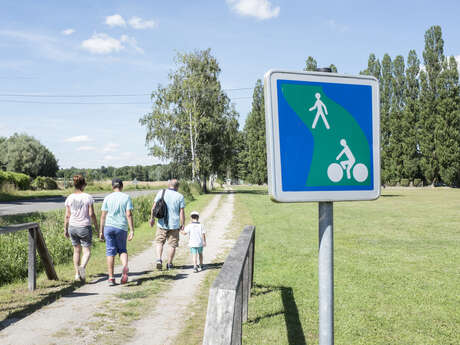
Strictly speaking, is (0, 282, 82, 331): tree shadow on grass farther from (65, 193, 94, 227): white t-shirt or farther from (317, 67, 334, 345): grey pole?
(317, 67, 334, 345): grey pole

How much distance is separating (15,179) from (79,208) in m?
38.7

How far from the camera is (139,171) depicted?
14050 centimetres

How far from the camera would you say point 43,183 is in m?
49.5

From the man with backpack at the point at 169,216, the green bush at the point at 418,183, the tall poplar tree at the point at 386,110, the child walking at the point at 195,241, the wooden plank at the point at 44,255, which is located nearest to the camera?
the wooden plank at the point at 44,255

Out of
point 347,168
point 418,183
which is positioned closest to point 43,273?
point 347,168

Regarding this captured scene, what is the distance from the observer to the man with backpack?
339 inches

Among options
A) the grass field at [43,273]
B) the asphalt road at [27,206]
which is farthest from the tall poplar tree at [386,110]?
the grass field at [43,273]

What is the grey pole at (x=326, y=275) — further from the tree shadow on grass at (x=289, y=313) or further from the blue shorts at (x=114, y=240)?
the blue shorts at (x=114, y=240)

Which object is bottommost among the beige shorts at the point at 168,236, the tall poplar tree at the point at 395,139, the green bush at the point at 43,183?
the beige shorts at the point at 168,236

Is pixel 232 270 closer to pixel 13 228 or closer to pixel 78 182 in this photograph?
pixel 13 228

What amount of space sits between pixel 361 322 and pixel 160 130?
37.5m

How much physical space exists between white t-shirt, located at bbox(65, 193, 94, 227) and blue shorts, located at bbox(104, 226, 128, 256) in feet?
1.60

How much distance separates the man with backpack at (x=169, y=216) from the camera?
8.60 metres

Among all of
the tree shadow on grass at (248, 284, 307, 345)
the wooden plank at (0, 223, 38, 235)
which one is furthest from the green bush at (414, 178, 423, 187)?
the wooden plank at (0, 223, 38, 235)
